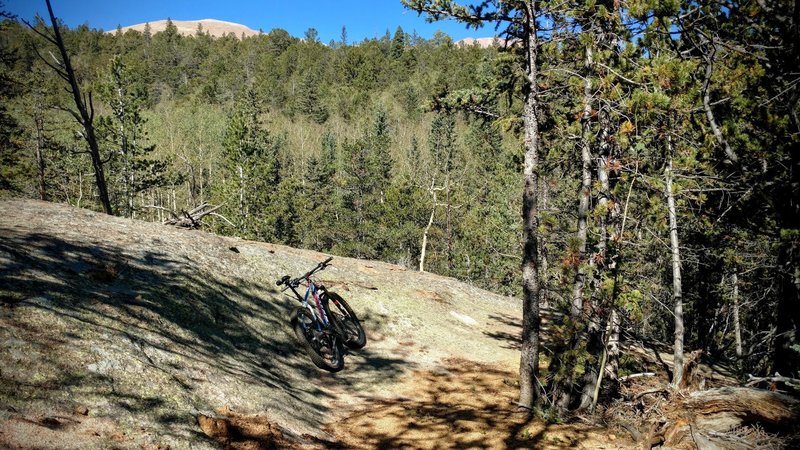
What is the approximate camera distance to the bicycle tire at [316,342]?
907cm

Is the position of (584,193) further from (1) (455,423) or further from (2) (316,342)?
(2) (316,342)

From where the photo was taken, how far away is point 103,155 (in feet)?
119

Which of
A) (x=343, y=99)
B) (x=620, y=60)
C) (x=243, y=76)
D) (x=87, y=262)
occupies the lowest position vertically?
(x=87, y=262)

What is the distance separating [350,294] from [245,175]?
91.9ft

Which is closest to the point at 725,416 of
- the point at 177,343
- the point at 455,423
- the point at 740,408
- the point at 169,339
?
the point at 740,408

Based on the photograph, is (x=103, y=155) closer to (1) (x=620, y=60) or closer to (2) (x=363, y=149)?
(2) (x=363, y=149)

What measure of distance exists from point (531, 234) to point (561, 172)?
3.26m

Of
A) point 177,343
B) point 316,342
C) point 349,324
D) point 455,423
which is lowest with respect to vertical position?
point 455,423

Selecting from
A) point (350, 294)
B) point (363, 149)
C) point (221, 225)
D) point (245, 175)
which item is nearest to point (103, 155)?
point (245, 175)

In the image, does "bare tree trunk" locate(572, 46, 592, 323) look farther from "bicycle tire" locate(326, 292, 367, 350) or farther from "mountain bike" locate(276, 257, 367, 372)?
"bicycle tire" locate(326, 292, 367, 350)

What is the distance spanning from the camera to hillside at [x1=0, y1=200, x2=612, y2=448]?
15.2ft

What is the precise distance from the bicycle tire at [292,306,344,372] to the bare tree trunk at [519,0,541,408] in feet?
12.6

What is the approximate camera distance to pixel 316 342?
937 cm

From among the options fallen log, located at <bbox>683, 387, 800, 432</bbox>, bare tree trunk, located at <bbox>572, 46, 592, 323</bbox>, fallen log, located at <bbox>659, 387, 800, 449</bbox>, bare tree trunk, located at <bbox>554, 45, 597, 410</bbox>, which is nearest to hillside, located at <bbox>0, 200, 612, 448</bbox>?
bare tree trunk, located at <bbox>554, 45, 597, 410</bbox>
